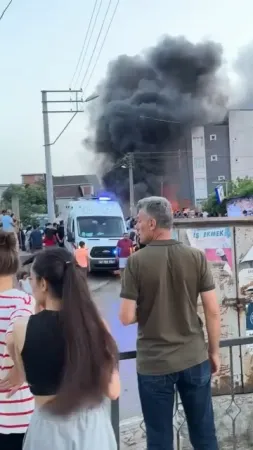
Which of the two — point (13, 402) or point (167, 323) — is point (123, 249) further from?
point (13, 402)

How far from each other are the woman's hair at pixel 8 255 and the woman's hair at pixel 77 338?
1.77 ft

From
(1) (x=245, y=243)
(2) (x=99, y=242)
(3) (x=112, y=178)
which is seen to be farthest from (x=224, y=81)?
(1) (x=245, y=243)

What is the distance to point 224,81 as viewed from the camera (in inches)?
2213

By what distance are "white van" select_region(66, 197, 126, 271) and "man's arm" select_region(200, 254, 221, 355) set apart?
15.3m

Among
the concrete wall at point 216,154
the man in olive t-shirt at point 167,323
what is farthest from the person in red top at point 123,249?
the concrete wall at point 216,154

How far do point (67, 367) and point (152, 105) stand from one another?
49670 mm

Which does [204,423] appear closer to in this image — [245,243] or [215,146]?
[245,243]

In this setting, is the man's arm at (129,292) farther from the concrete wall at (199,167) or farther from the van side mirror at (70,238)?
the concrete wall at (199,167)

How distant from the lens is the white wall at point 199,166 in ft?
187

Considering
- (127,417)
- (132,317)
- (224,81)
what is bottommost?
(127,417)

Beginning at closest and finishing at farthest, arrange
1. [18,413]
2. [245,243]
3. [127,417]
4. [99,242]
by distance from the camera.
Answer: [18,413]
[245,243]
[127,417]
[99,242]

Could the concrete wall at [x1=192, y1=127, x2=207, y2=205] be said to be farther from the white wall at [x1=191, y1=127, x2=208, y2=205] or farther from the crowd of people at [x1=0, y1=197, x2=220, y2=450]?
the crowd of people at [x1=0, y1=197, x2=220, y2=450]

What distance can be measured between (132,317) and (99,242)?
52.5 ft

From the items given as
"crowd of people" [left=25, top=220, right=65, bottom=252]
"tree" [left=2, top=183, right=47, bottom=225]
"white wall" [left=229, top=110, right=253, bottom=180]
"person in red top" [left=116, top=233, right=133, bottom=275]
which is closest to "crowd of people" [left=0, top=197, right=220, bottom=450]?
"person in red top" [left=116, top=233, right=133, bottom=275]
